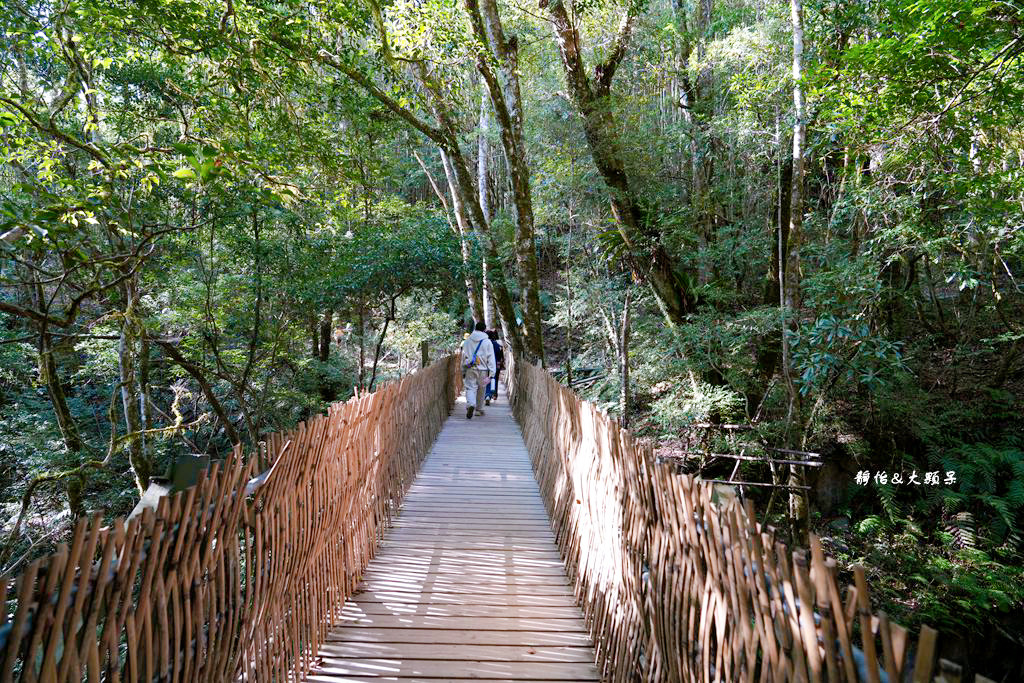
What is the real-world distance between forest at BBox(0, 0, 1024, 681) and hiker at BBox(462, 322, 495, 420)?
146cm

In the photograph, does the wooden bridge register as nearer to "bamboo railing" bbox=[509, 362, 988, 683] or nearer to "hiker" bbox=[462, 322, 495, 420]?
"bamboo railing" bbox=[509, 362, 988, 683]

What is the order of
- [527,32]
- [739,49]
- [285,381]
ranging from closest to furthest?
[739,49] < [285,381] < [527,32]

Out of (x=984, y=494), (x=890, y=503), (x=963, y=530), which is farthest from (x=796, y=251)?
(x=984, y=494)

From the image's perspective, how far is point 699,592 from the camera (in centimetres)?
178

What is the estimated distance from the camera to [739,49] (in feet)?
30.2

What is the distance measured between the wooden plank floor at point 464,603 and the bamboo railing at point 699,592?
0.74 feet

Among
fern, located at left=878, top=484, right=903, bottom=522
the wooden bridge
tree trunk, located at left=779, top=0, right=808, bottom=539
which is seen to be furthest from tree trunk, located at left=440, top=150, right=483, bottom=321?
fern, located at left=878, top=484, right=903, bottom=522

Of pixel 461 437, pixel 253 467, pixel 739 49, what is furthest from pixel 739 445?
pixel 253 467

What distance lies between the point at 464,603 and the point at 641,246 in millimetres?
7440

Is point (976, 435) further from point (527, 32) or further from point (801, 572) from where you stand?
point (527, 32)

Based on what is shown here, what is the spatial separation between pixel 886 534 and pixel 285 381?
1097 centimetres

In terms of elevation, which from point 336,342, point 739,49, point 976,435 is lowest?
point 976,435

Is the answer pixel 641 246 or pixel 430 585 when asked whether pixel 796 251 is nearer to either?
pixel 641 246

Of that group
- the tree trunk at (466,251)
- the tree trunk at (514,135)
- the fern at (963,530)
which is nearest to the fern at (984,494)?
the fern at (963,530)
